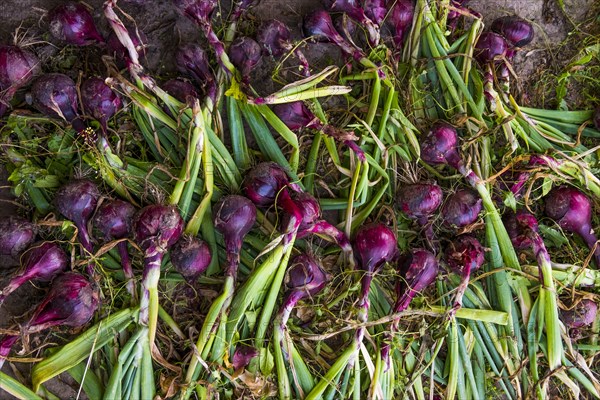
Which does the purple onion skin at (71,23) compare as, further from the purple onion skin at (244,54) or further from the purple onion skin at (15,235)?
the purple onion skin at (15,235)

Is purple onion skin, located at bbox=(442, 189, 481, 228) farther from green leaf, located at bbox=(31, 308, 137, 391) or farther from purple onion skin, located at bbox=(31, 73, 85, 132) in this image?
purple onion skin, located at bbox=(31, 73, 85, 132)

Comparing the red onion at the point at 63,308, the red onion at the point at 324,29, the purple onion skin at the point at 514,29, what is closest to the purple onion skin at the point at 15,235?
the red onion at the point at 63,308

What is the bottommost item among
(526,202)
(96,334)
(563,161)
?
(96,334)

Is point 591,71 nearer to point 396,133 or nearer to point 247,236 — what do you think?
point 396,133

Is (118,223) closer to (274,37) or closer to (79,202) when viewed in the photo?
(79,202)

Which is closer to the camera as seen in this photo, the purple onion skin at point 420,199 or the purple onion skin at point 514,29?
the purple onion skin at point 420,199

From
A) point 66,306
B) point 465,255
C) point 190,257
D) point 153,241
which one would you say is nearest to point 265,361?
point 190,257

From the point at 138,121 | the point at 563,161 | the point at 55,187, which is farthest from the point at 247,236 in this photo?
the point at 563,161
